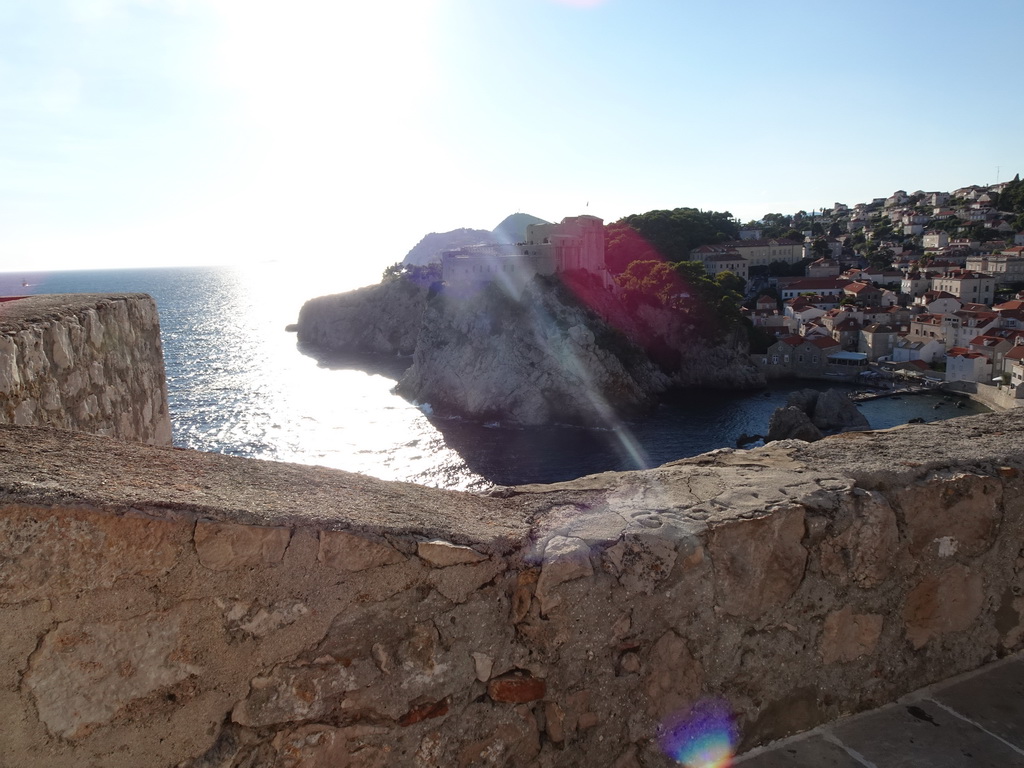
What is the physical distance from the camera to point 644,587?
2260 mm

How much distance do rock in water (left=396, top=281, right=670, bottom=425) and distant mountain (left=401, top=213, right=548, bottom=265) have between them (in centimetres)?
8890

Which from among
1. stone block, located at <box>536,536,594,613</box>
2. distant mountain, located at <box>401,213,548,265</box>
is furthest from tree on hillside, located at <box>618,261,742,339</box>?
distant mountain, located at <box>401,213,548,265</box>

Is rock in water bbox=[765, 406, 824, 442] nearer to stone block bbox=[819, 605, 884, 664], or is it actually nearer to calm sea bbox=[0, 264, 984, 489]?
calm sea bbox=[0, 264, 984, 489]

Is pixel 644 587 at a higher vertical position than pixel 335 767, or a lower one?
higher

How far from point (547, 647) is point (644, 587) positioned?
1.25ft

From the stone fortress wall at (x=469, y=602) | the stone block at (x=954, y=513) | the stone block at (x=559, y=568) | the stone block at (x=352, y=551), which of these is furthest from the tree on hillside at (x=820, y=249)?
the stone block at (x=352, y=551)

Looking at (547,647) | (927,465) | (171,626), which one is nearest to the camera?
(171,626)

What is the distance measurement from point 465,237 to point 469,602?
15785cm

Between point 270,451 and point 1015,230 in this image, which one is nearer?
point 270,451

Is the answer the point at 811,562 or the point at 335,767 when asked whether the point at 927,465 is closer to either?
the point at 811,562

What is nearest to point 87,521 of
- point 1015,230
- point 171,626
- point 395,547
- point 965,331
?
point 171,626

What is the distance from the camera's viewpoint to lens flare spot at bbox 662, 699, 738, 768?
7.70ft

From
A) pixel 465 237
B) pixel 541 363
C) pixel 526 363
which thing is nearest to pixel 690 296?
pixel 541 363

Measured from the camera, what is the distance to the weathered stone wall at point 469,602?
1749 millimetres
